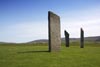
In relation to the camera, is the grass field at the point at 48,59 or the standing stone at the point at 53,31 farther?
the standing stone at the point at 53,31

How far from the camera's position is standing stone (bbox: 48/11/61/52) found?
19755mm

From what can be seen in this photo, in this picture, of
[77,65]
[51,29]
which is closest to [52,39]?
[51,29]

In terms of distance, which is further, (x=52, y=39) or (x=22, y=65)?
(x=52, y=39)

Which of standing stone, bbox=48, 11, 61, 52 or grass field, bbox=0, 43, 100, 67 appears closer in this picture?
grass field, bbox=0, 43, 100, 67

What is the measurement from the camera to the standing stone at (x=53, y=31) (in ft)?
64.8

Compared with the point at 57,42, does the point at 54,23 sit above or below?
above

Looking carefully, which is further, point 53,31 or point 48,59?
point 53,31

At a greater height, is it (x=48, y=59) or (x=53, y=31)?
(x=53, y=31)

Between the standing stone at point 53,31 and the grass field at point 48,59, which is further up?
the standing stone at point 53,31

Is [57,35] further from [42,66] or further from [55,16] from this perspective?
[42,66]

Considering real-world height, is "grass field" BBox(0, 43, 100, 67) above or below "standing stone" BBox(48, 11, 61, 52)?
below

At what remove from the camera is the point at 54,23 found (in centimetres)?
2069

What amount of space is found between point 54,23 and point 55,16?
794mm

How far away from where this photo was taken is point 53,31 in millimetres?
20297
